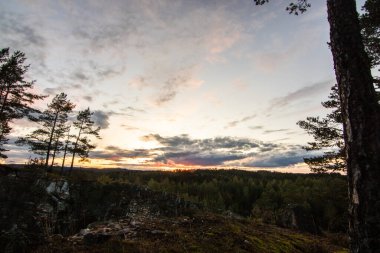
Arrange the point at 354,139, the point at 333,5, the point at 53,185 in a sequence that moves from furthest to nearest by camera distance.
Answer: the point at 53,185 → the point at 333,5 → the point at 354,139

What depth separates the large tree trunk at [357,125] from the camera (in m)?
3.49

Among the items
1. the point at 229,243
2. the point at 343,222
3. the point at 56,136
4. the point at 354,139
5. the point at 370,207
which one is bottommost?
the point at 343,222

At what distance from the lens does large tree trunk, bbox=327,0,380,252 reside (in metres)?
3.49

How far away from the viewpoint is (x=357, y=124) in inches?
151

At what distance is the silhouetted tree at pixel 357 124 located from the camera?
138 inches

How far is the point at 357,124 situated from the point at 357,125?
2cm

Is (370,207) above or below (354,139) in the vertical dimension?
below

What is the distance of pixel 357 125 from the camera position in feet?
12.6

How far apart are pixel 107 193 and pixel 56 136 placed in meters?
16.2

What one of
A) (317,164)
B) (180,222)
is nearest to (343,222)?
(317,164)

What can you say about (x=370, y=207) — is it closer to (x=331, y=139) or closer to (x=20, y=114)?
(x=331, y=139)

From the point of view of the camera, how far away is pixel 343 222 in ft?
63.7

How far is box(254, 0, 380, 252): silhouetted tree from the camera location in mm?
3496

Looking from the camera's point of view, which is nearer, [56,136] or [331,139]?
[331,139]
